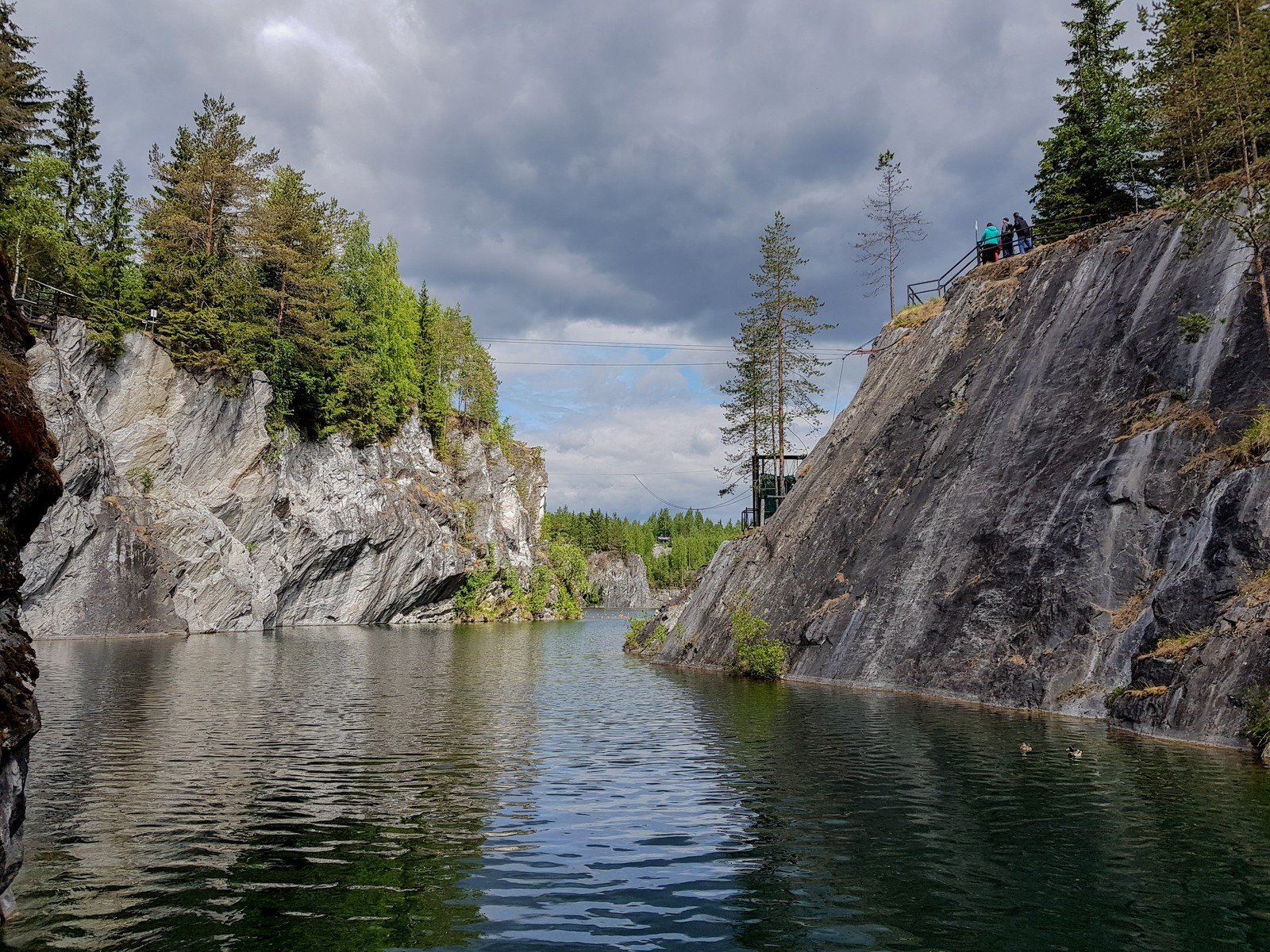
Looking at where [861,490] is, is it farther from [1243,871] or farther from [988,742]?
[1243,871]

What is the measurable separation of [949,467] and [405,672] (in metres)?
24.6

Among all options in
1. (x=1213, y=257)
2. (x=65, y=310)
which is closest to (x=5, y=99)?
(x=65, y=310)

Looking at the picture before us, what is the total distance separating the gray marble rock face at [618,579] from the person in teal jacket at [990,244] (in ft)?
518

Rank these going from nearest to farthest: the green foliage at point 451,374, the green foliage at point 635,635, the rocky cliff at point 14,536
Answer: the rocky cliff at point 14,536 < the green foliage at point 635,635 < the green foliage at point 451,374


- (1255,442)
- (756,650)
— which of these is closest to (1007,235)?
(1255,442)

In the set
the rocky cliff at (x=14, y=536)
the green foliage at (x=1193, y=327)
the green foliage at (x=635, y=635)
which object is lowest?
the green foliage at (x=635, y=635)

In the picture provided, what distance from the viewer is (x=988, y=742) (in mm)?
17484

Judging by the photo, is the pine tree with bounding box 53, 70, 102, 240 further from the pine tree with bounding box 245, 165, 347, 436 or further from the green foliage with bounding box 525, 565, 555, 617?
the green foliage with bounding box 525, 565, 555, 617

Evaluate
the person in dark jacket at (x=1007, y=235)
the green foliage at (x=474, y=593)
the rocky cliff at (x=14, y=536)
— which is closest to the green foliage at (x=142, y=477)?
the green foliage at (x=474, y=593)

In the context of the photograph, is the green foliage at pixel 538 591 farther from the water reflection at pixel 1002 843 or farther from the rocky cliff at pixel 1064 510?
the water reflection at pixel 1002 843

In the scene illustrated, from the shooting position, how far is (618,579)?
19338cm

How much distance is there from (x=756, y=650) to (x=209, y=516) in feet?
140

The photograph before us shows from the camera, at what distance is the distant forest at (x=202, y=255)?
168 ft

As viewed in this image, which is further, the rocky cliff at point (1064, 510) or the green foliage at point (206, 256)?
the green foliage at point (206, 256)
